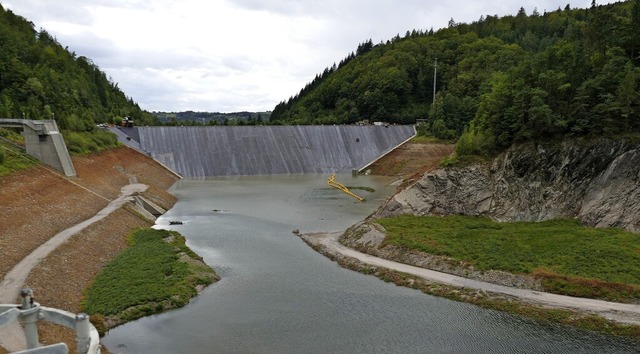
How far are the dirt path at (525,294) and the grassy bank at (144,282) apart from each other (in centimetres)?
1103

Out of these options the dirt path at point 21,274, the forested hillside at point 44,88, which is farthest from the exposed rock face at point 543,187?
the forested hillside at point 44,88

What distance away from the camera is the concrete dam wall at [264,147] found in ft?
282

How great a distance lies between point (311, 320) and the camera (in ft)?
76.4

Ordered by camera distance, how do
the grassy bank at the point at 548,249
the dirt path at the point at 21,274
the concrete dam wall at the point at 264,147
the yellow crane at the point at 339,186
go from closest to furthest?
the dirt path at the point at 21,274
the grassy bank at the point at 548,249
the yellow crane at the point at 339,186
the concrete dam wall at the point at 264,147

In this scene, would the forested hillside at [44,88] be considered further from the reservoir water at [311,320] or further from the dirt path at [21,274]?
the reservoir water at [311,320]

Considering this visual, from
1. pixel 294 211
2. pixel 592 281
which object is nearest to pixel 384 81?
pixel 294 211

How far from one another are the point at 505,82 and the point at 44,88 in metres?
84.1

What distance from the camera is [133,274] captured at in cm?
2761

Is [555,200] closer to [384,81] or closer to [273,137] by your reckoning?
[273,137]

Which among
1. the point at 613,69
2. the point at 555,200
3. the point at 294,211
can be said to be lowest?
the point at 294,211

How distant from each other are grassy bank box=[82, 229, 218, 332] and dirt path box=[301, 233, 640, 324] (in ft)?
36.2

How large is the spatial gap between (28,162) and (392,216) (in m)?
36.0

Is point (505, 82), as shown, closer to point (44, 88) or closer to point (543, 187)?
point (543, 187)

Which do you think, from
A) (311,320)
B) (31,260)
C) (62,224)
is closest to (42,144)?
(62,224)
